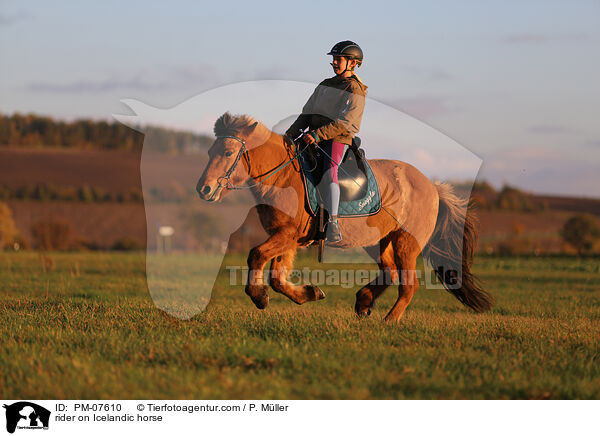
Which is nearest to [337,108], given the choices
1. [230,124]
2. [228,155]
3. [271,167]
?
[271,167]

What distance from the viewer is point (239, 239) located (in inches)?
1003

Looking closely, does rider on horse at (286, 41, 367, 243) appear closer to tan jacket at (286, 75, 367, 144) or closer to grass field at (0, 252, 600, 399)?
tan jacket at (286, 75, 367, 144)

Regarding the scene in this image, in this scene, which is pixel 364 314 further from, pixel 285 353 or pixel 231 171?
pixel 231 171

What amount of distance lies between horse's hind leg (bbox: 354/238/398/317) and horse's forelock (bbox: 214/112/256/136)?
2787 millimetres

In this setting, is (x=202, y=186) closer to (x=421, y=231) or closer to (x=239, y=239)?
(x=421, y=231)

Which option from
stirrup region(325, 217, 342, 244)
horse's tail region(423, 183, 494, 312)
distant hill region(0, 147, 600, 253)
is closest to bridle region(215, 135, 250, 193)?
stirrup region(325, 217, 342, 244)

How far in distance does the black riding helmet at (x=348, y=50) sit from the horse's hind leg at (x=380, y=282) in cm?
262

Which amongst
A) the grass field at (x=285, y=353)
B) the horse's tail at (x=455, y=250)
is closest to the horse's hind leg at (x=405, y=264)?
the grass field at (x=285, y=353)

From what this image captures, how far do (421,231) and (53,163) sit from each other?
41.5 meters

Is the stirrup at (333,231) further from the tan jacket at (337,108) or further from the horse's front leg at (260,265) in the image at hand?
the tan jacket at (337,108)

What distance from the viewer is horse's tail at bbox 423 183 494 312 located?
8031 millimetres

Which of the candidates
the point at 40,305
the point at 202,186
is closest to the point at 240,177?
the point at 202,186

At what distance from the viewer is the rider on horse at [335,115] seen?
21.2ft
